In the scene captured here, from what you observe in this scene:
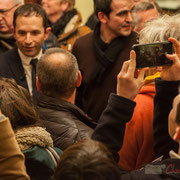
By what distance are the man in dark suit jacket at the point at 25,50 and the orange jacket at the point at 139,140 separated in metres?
1.28

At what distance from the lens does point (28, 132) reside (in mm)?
1606

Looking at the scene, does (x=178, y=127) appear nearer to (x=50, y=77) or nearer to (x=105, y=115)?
(x=105, y=115)

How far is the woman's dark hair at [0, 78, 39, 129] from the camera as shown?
1636mm

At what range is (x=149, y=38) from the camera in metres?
2.02

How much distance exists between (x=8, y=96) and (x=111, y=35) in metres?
1.71

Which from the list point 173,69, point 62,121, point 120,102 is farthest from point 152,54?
point 62,121

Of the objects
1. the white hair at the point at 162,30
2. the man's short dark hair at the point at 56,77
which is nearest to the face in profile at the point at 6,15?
the man's short dark hair at the point at 56,77

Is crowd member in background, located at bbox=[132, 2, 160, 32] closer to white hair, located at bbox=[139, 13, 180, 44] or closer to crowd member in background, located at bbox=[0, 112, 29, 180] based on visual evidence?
white hair, located at bbox=[139, 13, 180, 44]

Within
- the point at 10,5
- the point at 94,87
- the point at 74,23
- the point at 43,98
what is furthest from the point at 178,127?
the point at 74,23

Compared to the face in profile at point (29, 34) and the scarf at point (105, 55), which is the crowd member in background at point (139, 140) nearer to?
the scarf at point (105, 55)

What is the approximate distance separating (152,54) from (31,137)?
683 millimetres

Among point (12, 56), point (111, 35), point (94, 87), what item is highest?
point (111, 35)

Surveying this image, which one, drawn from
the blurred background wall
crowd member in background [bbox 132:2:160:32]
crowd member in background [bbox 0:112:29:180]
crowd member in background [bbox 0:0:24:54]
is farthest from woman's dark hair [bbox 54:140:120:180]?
the blurred background wall

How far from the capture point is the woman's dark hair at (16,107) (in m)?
1.64
